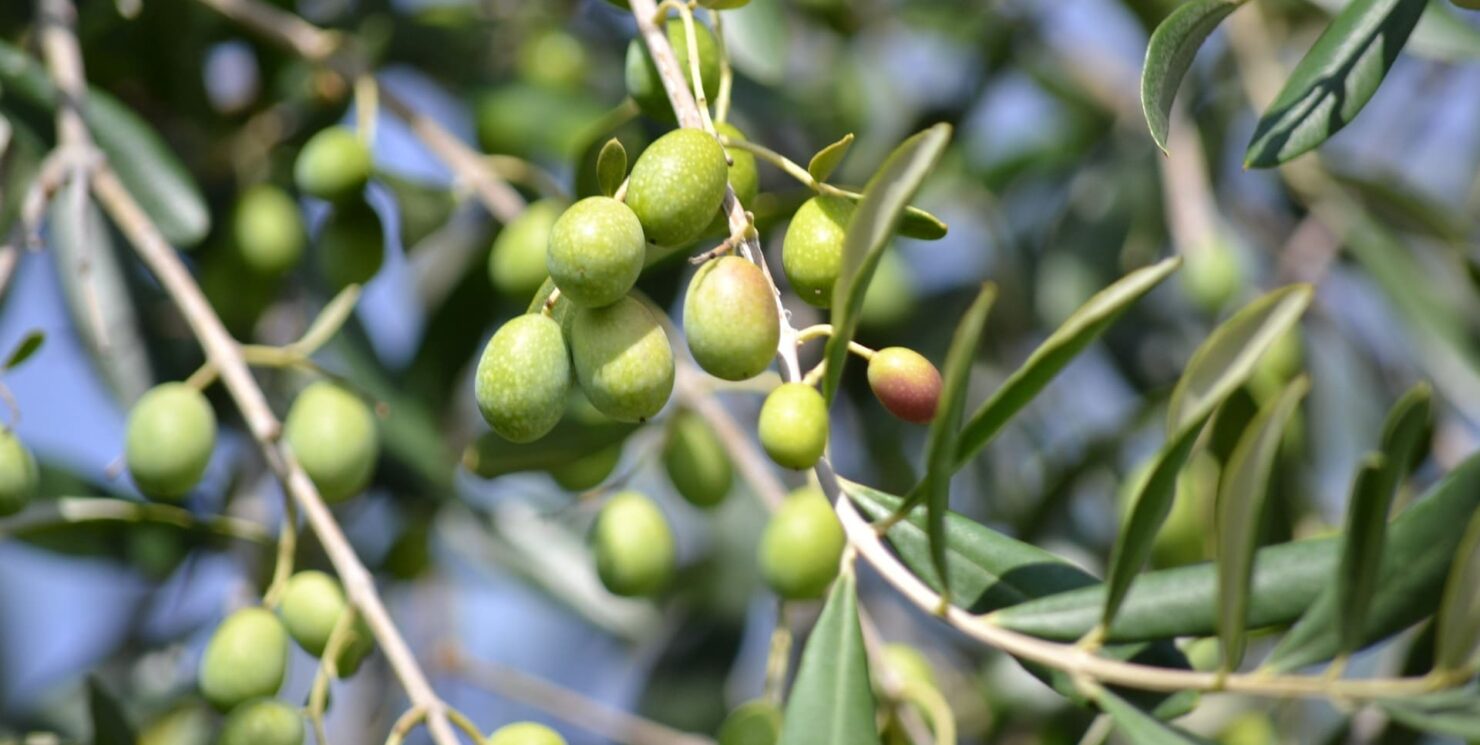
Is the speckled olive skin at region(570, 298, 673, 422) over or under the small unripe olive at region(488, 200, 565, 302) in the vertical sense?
over

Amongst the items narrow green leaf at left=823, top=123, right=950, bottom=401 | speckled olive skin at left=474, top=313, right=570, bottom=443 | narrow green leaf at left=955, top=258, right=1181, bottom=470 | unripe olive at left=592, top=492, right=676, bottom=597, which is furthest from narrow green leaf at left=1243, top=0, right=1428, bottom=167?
unripe olive at left=592, top=492, right=676, bottom=597

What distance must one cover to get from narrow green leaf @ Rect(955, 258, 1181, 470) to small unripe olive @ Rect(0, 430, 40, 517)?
→ 0.73 m

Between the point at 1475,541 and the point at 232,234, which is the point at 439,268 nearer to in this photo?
the point at 232,234

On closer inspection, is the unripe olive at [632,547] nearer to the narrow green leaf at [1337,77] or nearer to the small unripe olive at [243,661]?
the small unripe olive at [243,661]

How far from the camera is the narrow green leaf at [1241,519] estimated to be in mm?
658

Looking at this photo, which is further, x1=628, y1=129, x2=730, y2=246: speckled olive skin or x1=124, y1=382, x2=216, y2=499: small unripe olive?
x1=124, y1=382, x2=216, y2=499: small unripe olive

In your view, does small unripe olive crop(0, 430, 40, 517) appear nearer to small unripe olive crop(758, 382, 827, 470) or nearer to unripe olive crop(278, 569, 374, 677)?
unripe olive crop(278, 569, 374, 677)

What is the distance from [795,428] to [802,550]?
49cm

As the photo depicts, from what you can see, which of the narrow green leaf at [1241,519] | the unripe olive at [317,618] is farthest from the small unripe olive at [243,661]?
the narrow green leaf at [1241,519]

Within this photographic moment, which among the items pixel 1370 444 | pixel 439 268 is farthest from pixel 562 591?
pixel 1370 444

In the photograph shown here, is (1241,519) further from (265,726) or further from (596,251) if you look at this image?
(265,726)

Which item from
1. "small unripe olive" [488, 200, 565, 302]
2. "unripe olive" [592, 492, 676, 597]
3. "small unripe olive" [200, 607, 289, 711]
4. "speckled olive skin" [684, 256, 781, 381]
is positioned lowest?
"unripe olive" [592, 492, 676, 597]

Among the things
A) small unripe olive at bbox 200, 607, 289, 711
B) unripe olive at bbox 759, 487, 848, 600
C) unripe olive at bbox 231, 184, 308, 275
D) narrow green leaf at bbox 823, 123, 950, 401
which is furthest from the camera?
unripe olive at bbox 231, 184, 308, 275

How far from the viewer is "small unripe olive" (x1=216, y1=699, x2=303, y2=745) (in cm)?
101
